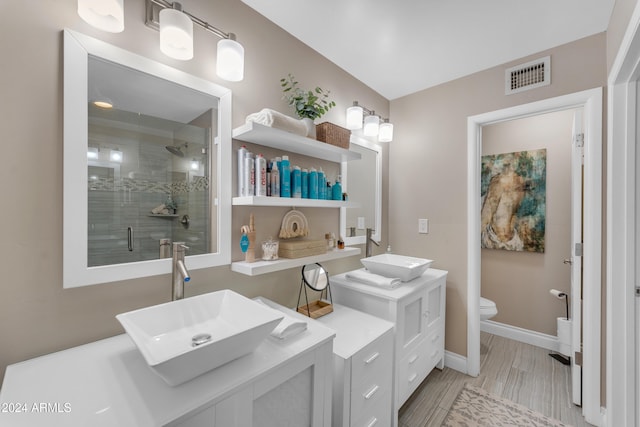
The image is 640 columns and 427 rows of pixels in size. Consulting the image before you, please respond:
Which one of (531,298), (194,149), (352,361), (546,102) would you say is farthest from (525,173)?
(194,149)

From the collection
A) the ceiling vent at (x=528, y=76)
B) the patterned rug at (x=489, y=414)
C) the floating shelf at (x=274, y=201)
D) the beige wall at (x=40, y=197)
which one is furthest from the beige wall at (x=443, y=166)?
the beige wall at (x=40, y=197)

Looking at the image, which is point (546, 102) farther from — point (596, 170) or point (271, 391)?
point (271, 391)

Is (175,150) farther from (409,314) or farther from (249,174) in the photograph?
(409,314)

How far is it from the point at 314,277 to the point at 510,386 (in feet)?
5.65

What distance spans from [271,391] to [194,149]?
3.45 ft

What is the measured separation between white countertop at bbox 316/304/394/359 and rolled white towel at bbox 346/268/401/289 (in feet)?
0.86

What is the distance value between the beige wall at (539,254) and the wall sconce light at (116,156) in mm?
3170

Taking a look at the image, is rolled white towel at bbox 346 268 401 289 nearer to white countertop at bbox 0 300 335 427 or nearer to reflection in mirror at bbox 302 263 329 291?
reflection in mirror at bbox 302 263 329 291

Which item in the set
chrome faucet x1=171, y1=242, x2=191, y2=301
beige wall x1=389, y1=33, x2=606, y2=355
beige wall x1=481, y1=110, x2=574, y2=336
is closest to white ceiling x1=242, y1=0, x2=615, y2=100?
beige wall x1=389, y1=33, x2=606, y2=355

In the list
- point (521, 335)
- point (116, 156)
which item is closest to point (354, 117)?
point (116, 156)

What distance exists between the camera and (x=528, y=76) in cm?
191

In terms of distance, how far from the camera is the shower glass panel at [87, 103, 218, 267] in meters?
1.01

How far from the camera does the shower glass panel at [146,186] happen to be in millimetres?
1014

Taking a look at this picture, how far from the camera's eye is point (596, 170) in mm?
1623
